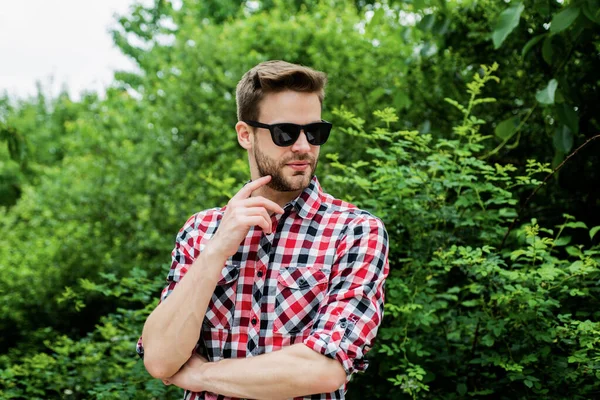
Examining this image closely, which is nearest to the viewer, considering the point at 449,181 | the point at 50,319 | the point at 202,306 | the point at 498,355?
the point at 202,306

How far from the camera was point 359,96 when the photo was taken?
22.4ft

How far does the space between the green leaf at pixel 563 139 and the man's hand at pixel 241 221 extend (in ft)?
7.11

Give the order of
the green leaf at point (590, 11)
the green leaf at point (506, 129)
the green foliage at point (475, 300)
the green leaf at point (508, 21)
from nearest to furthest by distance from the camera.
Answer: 1. the green foliage at point (475, 300)
2. the green leaf at point (590, 11)
3. the green leaf at point (508, 21)
4. the green leaf at point (506, 129)

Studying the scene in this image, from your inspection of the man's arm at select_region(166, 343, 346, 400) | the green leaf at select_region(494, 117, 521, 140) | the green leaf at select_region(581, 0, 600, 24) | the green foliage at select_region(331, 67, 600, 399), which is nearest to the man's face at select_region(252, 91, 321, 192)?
the man's arm at select_region(166, 343, 346, 400)

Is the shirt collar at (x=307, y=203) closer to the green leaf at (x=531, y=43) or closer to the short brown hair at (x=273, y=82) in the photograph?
the short brown hair at (x=273, y=82)

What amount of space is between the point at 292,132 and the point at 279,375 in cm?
74

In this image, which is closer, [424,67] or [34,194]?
[424,67]

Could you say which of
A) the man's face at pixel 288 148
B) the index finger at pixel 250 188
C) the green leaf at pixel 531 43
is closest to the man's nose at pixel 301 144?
the man's face at pixel 288 148

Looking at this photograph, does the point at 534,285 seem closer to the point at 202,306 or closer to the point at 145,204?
the point at 202,306

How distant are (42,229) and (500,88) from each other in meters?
6.15

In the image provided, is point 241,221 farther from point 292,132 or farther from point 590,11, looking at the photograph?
point 590,11

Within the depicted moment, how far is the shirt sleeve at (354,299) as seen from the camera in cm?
211

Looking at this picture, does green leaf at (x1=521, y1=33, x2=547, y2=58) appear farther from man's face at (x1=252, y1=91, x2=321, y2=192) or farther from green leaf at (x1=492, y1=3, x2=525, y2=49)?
man's face at (x1=252, y1=91, x2=321, y2=192)

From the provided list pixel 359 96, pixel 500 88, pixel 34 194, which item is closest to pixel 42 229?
pixel 34 194
